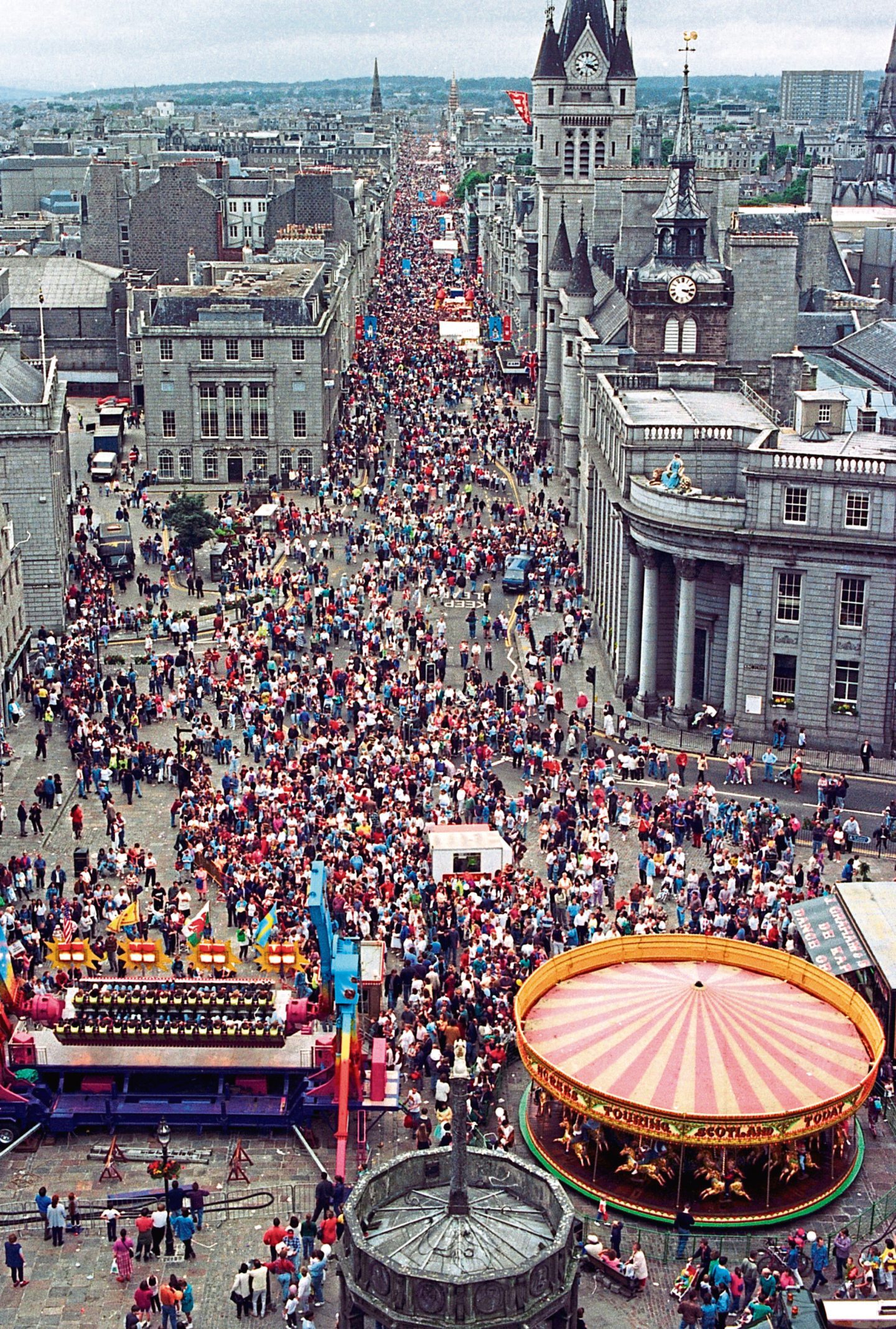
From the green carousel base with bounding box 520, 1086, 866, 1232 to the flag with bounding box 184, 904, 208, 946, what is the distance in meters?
12.2

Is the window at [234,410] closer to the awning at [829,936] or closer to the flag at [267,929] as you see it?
the flag at [267,929]

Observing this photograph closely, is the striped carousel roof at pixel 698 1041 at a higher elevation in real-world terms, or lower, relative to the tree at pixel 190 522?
higher

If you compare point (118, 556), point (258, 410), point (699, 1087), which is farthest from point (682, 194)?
point (699, 1087)

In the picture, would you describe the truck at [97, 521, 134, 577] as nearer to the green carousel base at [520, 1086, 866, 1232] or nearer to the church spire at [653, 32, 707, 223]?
the church spire at [653, 32, 707, 223]

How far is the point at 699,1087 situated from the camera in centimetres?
4144

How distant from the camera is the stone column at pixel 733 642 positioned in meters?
71.4

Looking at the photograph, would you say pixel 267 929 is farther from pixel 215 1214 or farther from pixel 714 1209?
pixel 714 1209

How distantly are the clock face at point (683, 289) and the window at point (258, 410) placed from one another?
3552cm

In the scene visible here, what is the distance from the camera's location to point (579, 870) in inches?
2264

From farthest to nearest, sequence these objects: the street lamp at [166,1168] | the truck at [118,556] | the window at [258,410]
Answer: the window at [258,410]
the truck at [118,556]
the street lamp at [166,1168]

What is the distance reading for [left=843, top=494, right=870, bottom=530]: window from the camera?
68.7 metres

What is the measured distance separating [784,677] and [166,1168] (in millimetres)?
35566

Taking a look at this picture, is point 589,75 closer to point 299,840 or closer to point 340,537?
point 340,537

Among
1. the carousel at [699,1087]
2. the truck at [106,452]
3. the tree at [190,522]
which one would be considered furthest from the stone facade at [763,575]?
the truck at [106,452]
